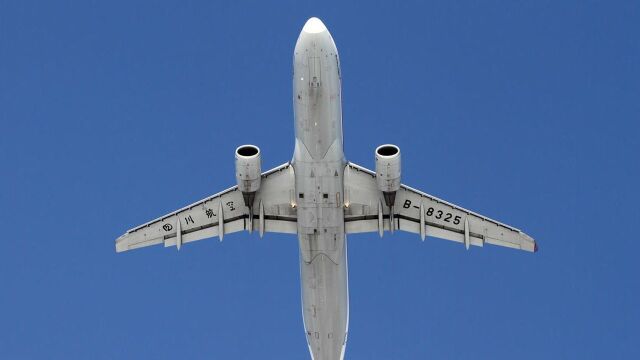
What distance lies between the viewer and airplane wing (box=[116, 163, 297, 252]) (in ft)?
221

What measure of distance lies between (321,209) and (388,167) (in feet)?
10.9

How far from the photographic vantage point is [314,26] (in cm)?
6341

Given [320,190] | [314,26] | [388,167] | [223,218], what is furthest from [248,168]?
[314,26]

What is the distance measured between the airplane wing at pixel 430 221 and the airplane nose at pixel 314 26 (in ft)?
25.5

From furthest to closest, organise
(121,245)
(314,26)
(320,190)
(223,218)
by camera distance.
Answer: (121,245) < (223,218) < (320,190) < (314,26)

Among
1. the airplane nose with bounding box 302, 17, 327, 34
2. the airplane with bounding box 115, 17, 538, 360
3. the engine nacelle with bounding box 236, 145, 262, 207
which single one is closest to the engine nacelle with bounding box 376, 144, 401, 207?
the airplane with bounding box 115, 17, 538, 360

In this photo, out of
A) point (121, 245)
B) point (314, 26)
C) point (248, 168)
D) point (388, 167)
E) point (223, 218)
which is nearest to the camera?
point (314, 26)

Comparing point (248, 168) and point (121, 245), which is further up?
point (248, 168)

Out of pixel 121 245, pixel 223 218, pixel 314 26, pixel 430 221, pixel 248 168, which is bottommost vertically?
pixel 121 245

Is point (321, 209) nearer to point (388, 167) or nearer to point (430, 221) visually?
point (388, 167)

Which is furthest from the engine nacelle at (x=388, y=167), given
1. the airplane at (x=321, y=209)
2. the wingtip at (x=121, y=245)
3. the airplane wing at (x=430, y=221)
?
the wingtip at (x=121, y=245)

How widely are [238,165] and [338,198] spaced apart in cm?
420

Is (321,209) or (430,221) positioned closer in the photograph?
A: (321,209)

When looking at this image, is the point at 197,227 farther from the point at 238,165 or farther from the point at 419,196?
the point at 419,196
